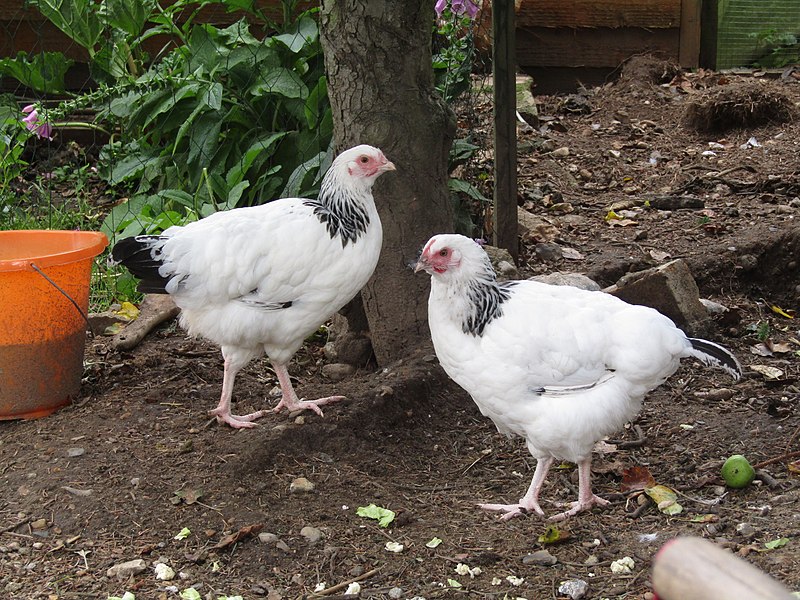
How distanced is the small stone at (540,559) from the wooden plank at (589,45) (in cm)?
591

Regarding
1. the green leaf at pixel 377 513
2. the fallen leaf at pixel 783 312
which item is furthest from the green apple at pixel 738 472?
the fallen leaf at pixel 783 312

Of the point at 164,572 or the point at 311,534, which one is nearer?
the point at 164,572

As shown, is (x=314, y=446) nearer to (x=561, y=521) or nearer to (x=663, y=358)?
(x=561, y=521)

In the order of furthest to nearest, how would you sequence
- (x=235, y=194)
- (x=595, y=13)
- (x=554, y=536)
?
(x=595, y=13)
(x=235, y=194)
(x=554, y=536)

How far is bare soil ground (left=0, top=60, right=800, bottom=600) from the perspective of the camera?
2.89 meters

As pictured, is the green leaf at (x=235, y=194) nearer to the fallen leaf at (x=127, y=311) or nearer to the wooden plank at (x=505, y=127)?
the fallen leaf at (x=127, y=311)

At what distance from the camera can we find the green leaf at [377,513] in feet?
10.5

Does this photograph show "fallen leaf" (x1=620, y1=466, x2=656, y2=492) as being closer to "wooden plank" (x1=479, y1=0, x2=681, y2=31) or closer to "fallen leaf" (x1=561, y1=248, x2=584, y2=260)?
"fallen leaf" (x1=561, y1=248, x2=584, y2=260)

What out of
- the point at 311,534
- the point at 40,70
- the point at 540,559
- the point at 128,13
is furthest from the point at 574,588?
the point at 40,70

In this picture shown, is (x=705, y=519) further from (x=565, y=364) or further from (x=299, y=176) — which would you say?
(x=299, y=176)

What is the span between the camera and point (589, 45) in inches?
318

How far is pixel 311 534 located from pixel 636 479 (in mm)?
1269

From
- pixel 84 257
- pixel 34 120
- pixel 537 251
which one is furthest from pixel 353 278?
pixel 34 120

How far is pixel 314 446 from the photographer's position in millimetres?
3680
